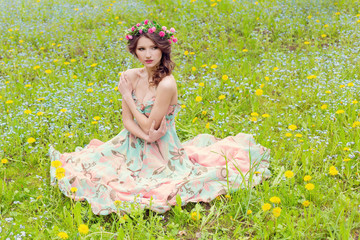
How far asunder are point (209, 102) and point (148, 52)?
6.38 ft

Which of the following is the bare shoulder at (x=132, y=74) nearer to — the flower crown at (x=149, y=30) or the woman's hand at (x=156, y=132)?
the flower crown at (x=149, y=30)

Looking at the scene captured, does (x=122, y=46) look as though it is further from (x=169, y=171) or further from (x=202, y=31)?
(x=169, y=171)

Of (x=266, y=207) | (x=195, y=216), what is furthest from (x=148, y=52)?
(x=266, y=207)

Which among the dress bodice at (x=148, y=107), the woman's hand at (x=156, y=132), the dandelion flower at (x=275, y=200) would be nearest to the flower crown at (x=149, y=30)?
the dress bodice at (x=148, y=107)

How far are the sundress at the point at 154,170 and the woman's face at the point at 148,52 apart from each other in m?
0.36

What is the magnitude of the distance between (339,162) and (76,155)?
2.56m

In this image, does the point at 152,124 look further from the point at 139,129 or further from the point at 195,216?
the point at 195,216

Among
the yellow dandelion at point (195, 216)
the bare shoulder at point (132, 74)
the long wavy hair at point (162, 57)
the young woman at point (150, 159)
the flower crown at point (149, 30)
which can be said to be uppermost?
the flower crown at point (149, 30)

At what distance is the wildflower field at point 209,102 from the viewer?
3.30 meters

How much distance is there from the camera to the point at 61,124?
15.6ft

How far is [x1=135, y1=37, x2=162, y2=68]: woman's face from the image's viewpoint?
3537 mm

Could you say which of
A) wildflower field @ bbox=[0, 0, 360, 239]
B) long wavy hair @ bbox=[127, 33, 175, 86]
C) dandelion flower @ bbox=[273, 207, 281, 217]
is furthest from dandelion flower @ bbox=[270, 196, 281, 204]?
long wavy hair @ bbox=[127, 33, 175, 86]

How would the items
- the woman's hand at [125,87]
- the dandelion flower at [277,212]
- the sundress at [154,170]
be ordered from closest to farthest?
the dandelion flower at [277,212], the sundress at [154,170], the woman's hand at [125,87]

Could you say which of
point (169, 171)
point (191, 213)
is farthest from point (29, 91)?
point (191, 213)
